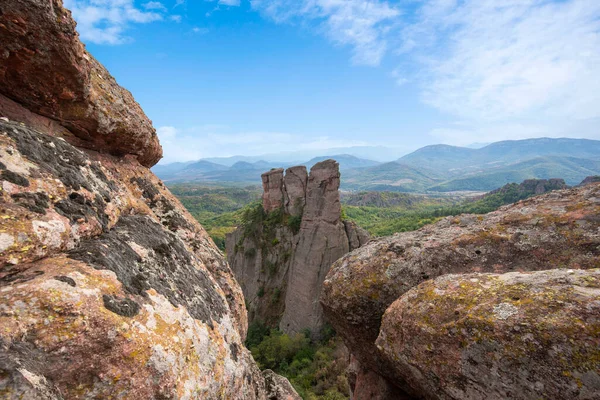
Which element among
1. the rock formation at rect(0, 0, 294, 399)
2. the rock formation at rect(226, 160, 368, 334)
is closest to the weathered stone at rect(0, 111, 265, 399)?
the rock formation at rect(0, 0, 294, 399)

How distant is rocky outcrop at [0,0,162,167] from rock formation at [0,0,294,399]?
0.06 ft

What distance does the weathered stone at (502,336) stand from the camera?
4031mm

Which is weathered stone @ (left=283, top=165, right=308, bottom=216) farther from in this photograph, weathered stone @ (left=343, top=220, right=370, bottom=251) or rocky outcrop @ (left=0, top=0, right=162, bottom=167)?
rocky outcrop @ (left=0, top=0, right=162, bottom=167)

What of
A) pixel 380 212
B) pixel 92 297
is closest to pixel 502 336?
pixel 92 297

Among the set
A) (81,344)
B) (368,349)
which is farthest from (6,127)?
(368,349)

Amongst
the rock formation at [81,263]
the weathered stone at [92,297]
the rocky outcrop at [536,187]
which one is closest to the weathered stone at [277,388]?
the rock formation at [81,263]

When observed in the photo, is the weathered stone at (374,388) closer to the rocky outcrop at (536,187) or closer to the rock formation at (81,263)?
the rock formation at (81,263)

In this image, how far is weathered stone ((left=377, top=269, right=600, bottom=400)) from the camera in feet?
13.2

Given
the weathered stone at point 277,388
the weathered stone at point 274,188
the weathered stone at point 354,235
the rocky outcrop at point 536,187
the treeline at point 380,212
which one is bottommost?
the treeline at point 380,212

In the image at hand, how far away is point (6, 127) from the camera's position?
4.18 metres

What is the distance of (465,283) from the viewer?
18.7 ft

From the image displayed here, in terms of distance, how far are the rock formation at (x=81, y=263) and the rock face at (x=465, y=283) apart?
3260 mm

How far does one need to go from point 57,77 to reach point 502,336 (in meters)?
8.21

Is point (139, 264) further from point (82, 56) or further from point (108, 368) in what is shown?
point (82, 56)
